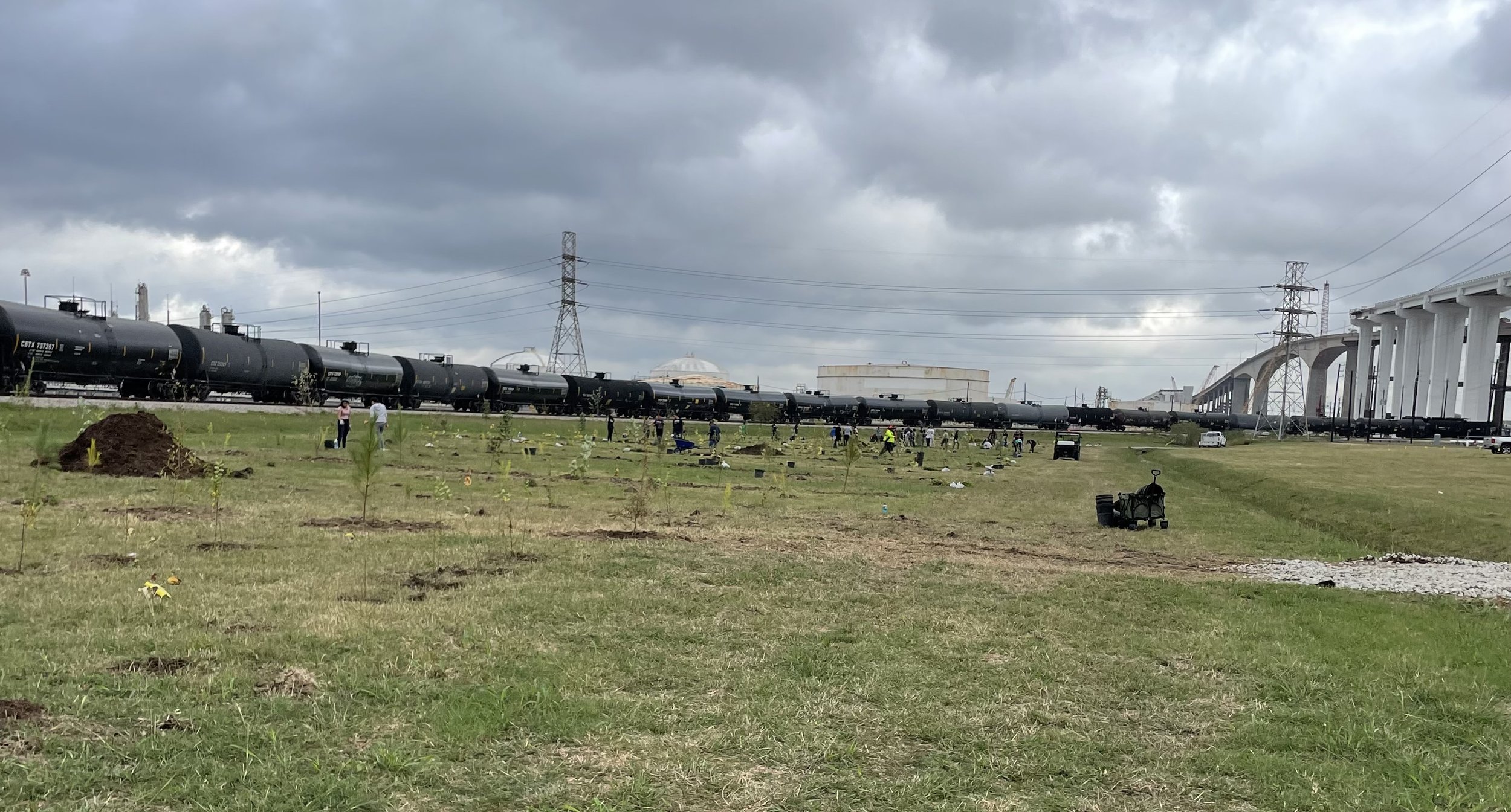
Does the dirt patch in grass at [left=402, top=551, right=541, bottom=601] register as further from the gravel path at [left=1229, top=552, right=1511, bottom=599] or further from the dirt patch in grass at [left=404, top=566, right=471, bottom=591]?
the gravel path at [left=1229, top=552, right=1511, bottom=599]

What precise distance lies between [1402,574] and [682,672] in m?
13.0

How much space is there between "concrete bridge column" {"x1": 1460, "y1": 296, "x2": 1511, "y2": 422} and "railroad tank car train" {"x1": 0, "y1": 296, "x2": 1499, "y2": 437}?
3210 cm

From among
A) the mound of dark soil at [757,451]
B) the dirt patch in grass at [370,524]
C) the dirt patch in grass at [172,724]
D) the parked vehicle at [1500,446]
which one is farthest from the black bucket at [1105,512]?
the parked vehicle at [1500,446]

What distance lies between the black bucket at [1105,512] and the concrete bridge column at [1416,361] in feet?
413

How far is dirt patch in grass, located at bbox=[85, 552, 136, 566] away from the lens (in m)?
8.99

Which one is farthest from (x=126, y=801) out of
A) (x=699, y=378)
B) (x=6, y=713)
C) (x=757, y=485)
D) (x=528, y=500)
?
(x=699, y=378)

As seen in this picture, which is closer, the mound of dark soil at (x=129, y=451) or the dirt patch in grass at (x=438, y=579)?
the dirt patch in grass at (x=438, y=579)

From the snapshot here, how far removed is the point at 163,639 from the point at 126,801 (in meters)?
2.79

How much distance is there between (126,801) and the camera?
4.09 m

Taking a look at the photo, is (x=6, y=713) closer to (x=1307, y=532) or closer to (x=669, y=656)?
(x=669, y=656)

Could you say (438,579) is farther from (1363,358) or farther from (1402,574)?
(1363,358)

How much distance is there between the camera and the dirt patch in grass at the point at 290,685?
5.60m

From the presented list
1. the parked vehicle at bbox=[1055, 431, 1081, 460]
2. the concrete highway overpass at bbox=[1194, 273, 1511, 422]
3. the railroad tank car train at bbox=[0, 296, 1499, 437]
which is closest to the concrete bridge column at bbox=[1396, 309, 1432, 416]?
the concrete highway overpass at bbox=[1194, 273, 1511, 422]

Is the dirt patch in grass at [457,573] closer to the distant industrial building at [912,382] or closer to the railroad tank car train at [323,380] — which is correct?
the railroad tank car train at [323,380]
